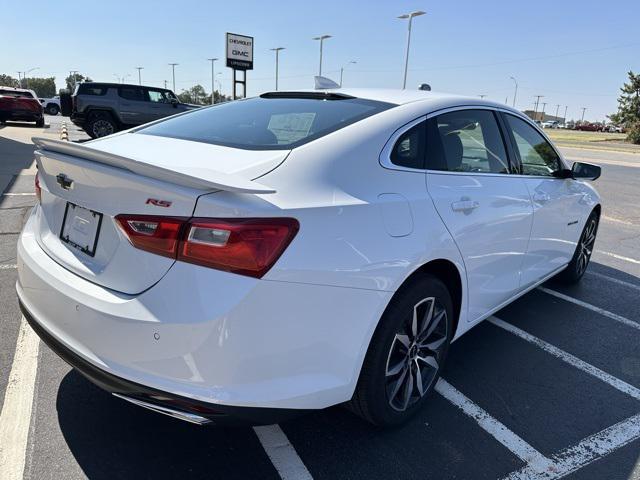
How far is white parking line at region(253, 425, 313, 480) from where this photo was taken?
223cm

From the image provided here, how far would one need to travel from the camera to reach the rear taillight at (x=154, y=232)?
5.93 feet

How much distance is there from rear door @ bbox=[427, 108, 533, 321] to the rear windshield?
1.46ft

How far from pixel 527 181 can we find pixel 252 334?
2.47 meters

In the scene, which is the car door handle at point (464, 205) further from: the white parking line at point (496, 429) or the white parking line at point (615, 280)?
→ the white parking line at point (615, 280)

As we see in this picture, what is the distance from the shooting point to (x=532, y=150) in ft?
12.4

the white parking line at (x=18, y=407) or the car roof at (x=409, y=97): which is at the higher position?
the car roof at (x=409, y=97)

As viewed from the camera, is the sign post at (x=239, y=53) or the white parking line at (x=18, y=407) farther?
the sign post at (x=239, y=53)

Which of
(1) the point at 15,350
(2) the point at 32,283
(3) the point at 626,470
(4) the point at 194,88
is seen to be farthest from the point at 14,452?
(4) the point at 194,88

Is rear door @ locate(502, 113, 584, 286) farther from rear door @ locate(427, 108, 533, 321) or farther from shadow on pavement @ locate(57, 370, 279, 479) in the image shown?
shadow on pavement @ locate(57, 370, 279, 479)

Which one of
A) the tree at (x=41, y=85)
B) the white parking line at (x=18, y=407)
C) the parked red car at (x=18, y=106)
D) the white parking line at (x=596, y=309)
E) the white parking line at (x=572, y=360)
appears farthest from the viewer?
the tree at (x=41, y=85)

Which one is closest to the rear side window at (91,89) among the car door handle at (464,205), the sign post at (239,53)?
the sign post at (239,53)

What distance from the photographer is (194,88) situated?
11806 centimetres

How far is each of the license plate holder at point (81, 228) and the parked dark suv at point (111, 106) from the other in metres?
16.1

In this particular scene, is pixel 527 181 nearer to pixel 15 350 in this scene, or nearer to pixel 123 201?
pixel 123 201
